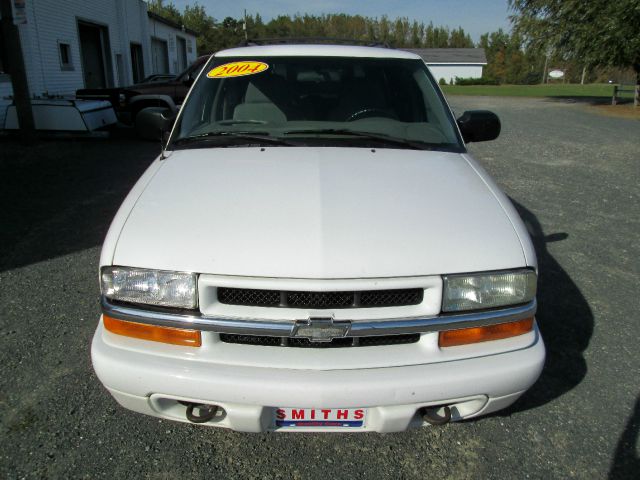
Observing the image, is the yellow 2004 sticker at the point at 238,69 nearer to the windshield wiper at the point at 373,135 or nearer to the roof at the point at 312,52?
the roof at the point at 312,52

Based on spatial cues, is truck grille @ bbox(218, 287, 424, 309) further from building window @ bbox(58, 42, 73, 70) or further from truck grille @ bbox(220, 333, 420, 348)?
building window @ bbox(58, 42, 73, 70)

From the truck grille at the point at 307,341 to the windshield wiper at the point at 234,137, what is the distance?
131 centimetres

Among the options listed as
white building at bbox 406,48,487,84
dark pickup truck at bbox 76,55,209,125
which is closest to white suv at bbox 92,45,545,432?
dark pickup truck at bbox 76,55,209,125

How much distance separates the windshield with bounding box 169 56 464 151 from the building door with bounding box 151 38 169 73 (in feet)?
81.0

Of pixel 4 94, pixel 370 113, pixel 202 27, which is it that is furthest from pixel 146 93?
pixel 202 27

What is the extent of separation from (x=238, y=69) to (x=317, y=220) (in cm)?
178

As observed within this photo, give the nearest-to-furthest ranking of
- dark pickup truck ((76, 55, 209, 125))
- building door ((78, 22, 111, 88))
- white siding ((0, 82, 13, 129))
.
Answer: white siding ((0, 82, 13, 129)) < dark pickup truck ((76, 55, 209, 125)) < building door ((78, 22, 111, 88))

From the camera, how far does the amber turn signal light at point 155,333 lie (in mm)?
1988

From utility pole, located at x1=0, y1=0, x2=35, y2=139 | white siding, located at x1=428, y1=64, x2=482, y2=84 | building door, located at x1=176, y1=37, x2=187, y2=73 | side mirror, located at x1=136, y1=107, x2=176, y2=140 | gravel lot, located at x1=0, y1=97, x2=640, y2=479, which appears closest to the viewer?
gravel lot, located at x1=0, y1=97, x2=640, y2=479

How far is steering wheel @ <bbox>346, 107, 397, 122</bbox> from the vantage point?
3295 millimetres

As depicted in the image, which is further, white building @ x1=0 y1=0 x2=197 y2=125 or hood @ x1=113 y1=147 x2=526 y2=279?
white building @ x1=0 y1=0 x2=197 y2=125

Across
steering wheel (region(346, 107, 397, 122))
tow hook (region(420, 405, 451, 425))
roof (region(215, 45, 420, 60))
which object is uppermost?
roof (region(215, 45, 420, 60))

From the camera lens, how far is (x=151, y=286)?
1.97m

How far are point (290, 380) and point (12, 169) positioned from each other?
801cm
